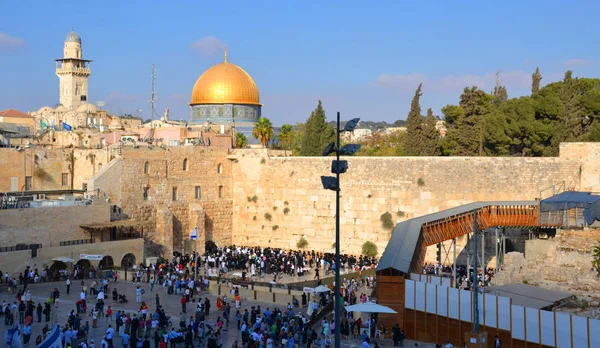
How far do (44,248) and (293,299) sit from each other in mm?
10507

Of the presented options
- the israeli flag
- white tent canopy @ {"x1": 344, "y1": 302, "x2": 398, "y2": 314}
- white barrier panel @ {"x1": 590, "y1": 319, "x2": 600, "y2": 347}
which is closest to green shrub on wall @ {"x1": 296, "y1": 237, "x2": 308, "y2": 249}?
white tent canopy @ {"x1": 344, "y1": 302, "x2": 398, "y2": 314}

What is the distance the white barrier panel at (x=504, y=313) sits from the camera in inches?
663

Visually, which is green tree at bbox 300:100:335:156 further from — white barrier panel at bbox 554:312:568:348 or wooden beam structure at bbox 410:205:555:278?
white barrier panel at bbox 554:312:568:348

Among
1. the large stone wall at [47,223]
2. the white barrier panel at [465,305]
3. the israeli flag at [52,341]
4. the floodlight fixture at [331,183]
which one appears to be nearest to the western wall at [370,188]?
the large stone wall at [47,223]

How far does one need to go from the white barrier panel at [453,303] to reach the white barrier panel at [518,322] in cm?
151

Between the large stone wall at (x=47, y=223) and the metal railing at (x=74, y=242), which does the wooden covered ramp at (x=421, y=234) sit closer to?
the metal railing at (x=74, y=242)

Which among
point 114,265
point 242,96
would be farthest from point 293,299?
point 242,96

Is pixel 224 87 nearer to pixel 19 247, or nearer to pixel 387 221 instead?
pixel 387 221

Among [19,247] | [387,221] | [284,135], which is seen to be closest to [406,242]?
[387,221]

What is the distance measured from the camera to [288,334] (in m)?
17.8

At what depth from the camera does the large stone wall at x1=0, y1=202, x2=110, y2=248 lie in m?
27.8

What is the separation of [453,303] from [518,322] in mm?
1803

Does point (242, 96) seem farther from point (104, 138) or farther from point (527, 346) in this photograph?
point (527, 346)

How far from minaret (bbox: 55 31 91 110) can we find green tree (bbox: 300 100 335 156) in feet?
72.0
